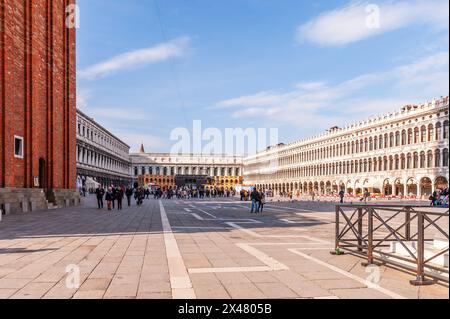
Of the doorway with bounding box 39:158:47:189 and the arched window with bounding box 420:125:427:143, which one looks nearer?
the doorway with bounding box 39:158:47:189

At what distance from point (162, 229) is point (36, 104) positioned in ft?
51.5

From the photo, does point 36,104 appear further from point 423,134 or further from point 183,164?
point 183,164

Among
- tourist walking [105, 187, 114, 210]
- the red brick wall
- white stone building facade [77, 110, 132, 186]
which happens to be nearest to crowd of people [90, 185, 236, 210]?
tourist walking [105, 187, 114, 210]

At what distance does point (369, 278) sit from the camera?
22.0 ft

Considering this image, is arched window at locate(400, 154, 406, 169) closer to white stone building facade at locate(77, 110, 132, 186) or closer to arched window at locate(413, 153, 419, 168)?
arched window at locate(413, 153, 419, 168)

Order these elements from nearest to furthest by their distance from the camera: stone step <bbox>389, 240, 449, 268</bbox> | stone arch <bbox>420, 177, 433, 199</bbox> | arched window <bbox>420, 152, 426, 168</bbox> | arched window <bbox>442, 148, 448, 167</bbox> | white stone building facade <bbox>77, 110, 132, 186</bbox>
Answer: stone step <bbox>389, 240, 449, 268</bbox> → arched window <bbox>442, 148, 448, 167</bbox> → stone arch <bbox>420, 177, 433, 199</bbox> → arched window <bbox>420, 152, 426, 168</bbox> → white stone building facade <bbox>77, 110, 132, 186</bbox>

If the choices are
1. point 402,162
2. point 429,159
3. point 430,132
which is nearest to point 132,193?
point 402,162

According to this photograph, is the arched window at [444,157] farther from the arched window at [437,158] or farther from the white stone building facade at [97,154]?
the white stone building facade at [97,154]

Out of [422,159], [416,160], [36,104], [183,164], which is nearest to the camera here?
[36,104]

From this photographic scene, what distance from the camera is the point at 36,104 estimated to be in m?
25.0

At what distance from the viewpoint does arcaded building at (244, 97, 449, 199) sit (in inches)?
2388

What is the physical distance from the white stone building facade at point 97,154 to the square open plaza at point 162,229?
9.41 feet

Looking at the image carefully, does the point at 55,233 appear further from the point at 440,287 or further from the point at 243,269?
A: the point at 440,287

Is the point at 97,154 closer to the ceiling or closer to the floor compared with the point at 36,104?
closer to the floor
